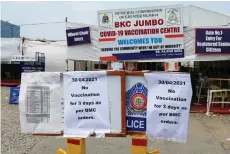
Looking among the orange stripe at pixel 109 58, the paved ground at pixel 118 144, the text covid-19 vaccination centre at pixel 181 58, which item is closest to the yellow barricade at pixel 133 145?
the paved ground at pixel 118 144

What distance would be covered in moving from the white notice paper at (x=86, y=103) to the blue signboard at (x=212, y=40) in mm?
7713

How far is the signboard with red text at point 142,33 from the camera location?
11016mm

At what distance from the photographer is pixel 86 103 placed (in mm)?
4449

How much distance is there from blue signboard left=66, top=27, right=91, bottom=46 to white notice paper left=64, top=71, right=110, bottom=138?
7.59 m

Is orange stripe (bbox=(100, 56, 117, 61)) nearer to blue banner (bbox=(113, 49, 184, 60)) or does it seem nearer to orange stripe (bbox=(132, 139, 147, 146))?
blue banner (bbox=(113, 49, 184, 60))

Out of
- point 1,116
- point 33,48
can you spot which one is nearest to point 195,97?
point 1,116

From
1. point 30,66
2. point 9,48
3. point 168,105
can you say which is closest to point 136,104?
point 168,105

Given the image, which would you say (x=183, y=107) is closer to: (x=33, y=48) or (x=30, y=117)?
(x=30, y=117)

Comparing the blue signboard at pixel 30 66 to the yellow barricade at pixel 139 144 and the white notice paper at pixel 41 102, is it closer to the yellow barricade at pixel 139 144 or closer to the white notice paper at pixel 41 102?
the white notice paper at pixel 41 102

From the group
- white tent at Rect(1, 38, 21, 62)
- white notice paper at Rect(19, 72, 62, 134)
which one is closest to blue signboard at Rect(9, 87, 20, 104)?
white tent at Rect(1, 38, 21, 62)

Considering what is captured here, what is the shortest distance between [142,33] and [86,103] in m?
7.01

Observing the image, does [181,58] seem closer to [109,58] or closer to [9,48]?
Answer: [109,58]

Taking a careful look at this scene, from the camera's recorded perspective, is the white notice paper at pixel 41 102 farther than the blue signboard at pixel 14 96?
No

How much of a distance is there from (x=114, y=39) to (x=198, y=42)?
283 centimetres
